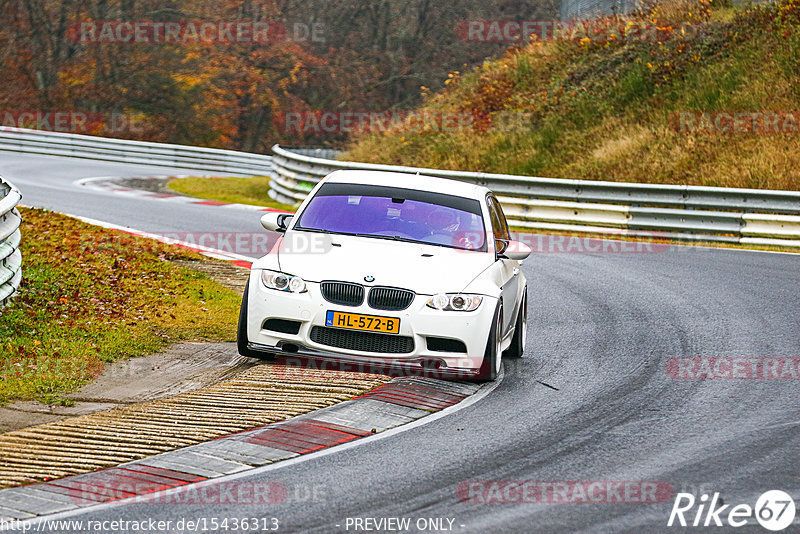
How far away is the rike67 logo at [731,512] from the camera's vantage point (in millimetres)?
5445

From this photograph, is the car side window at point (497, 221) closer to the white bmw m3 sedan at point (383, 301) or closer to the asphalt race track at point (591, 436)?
the white bmw m3 sedan at point (383, 301)

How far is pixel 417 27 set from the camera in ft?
176

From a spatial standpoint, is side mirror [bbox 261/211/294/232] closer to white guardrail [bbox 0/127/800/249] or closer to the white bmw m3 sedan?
the white bmw m3 sedan

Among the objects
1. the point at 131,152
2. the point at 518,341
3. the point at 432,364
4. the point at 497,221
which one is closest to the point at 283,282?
the point at 432,364

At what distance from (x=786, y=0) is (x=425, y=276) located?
24723mm

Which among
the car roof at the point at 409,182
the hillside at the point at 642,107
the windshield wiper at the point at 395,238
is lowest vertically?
the windshield wiper at the point at 395,238

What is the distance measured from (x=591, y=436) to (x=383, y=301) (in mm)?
2100

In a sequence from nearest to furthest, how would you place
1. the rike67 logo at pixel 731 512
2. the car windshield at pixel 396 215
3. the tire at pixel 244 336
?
the rike67 logo at pixel 731 512 → the tire at pixel 244 336 → the car windshield at pixel 396 215

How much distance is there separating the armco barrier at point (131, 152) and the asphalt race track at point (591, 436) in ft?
74.8

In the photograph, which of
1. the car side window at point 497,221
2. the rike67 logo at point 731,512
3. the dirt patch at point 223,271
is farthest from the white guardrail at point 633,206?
the rike67 logo at point 731,512

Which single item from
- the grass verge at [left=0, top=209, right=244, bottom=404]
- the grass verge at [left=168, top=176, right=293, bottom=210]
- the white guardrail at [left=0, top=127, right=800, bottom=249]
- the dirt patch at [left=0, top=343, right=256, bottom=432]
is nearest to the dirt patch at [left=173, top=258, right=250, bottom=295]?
the grass verge at [left=0, top=209, right=244, bottom=404]

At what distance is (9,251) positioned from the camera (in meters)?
10.4

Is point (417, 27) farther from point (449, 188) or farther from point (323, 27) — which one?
point (449, 188)

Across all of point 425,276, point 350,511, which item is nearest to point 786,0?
point 425,276
